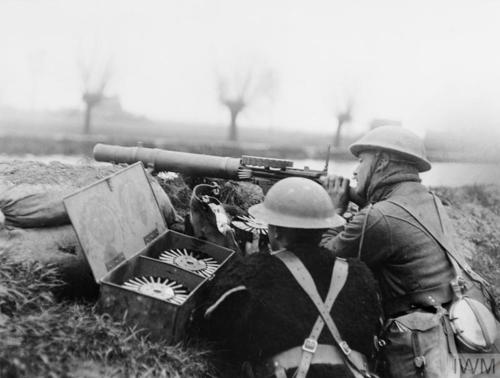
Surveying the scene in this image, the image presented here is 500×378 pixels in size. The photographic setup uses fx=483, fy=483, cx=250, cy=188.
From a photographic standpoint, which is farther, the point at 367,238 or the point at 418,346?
the point at 367,238

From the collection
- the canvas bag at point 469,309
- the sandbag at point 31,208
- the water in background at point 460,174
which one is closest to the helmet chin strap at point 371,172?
the canvas bag at point 469,309

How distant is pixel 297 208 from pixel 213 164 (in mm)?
2504

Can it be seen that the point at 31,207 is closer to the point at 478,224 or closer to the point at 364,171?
the point at 364,171

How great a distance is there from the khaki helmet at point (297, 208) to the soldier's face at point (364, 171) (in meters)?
1.20

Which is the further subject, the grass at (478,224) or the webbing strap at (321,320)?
the grass at (478,224)

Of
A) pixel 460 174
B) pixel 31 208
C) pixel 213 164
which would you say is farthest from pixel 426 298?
pixel 460 174

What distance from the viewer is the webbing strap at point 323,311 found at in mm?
2682

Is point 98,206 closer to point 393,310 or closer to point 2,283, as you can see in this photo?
point 2,283

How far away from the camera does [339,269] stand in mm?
2834

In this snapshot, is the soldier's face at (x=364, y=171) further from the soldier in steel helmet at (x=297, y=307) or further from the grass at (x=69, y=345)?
the grass at (x=69, y=345)

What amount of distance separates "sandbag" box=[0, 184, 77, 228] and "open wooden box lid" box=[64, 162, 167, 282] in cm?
48

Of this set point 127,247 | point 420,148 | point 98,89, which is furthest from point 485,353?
point 98,89

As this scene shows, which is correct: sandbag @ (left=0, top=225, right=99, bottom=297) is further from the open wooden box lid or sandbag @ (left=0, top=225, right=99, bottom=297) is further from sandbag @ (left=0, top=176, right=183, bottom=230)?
the open wooden box lid

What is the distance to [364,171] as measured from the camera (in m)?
4.23
